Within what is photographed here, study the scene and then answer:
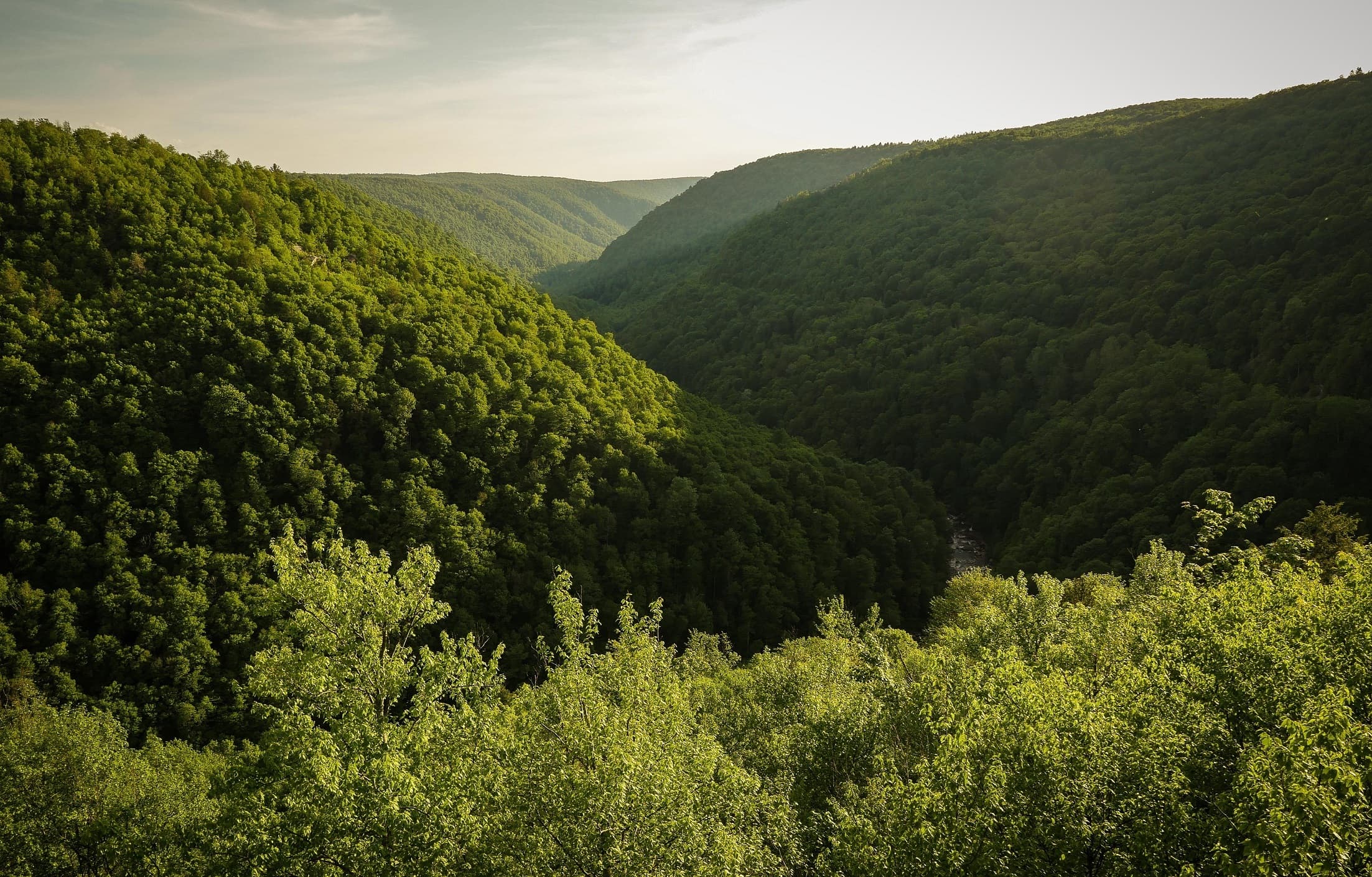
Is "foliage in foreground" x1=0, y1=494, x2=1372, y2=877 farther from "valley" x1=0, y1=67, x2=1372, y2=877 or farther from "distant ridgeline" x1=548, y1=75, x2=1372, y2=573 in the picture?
"distant ridgeline" x1=548, y1=75, x2=1372, y2=573

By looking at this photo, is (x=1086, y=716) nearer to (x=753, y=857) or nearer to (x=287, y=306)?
(x=753, y=857)

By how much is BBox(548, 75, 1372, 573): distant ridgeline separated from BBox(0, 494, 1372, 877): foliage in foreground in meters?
63.9

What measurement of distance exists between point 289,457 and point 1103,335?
118m

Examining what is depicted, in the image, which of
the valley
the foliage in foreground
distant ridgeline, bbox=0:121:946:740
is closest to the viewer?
the foliage in foreground

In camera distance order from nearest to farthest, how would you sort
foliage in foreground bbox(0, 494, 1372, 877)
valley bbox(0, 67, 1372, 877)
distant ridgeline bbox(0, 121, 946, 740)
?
foliage in foreground bbox(0, 494, 1372, 877) < valley bbox(0, 67, 1372, 877) < distant ridgeline bbox(0, 121, 946, 740)

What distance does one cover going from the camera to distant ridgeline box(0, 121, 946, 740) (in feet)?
188

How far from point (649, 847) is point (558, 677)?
6206mm

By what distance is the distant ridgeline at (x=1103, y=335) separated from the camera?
8850cm

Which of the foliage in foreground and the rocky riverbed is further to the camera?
the rocky riverbed

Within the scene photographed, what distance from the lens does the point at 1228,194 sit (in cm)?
13100

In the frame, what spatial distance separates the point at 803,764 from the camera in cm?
3198

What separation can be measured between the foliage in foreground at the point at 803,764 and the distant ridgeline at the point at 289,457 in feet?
93.6

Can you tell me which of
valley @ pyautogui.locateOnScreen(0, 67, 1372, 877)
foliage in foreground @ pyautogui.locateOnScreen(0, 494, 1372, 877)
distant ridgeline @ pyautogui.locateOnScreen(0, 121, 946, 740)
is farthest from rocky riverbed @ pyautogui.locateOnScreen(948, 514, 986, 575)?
foliage in foreground @ pyautogui.locateOnScreen(0, 494, 1372, 877)

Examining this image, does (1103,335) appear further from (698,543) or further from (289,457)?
(289,457)
